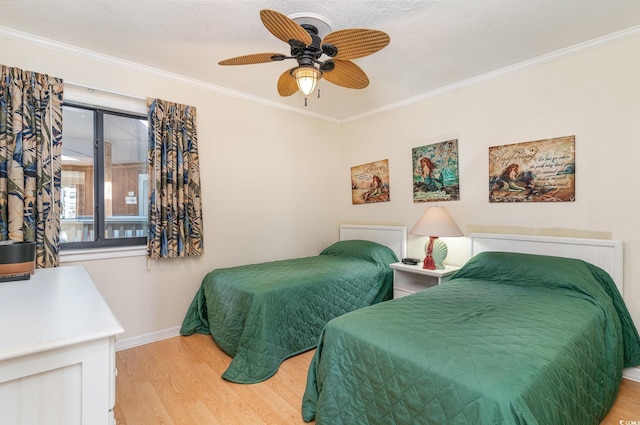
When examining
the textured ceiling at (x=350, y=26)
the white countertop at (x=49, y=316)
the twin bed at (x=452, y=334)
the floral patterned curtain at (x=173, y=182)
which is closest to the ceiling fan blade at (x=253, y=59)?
the textured ceiling at (x=350, y=26)

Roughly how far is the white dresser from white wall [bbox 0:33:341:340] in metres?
1.86

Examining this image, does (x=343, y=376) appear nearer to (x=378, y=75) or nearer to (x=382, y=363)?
(x=382, y=363)

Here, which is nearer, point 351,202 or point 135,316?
point 135,316

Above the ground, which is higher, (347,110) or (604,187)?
(347,110)

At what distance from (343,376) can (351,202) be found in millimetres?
2889

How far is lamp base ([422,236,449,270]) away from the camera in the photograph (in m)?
2.99

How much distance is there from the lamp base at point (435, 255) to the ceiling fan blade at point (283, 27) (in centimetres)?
216

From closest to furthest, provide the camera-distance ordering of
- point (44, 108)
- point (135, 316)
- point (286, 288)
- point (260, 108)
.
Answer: point (44, 108) < point (286, 288) < point (135, 316) < point (260, 108)

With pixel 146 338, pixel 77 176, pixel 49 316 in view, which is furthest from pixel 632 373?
pixel 77 176

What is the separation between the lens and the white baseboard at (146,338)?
2.66 m

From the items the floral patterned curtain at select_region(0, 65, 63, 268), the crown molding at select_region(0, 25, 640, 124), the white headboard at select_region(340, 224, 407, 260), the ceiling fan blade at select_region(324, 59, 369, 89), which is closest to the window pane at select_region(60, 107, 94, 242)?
the floral patterned curtain at select_region(0, 65, 63, 268)

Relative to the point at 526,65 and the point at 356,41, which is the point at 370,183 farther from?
the point at 356,41

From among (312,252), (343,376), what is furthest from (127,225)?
(343,376)

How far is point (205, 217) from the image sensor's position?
3.12 meters
